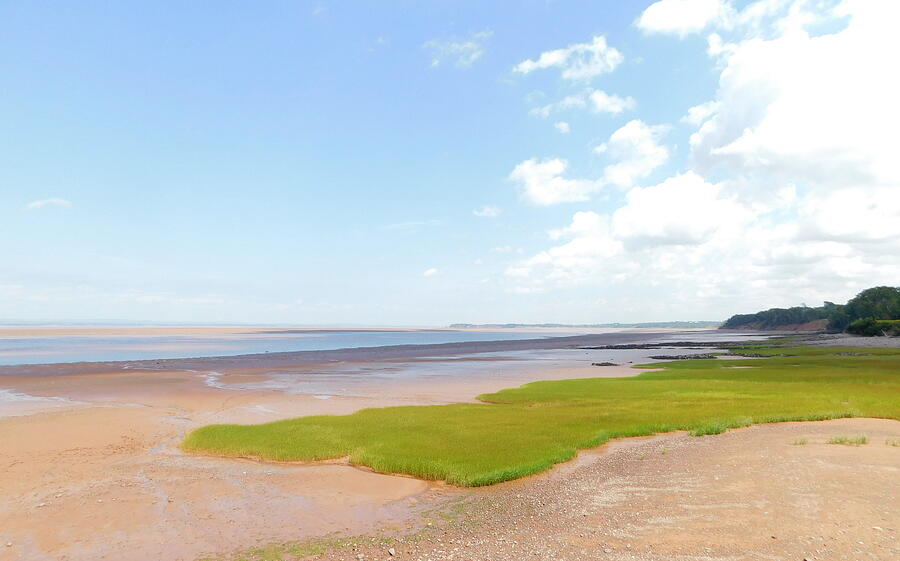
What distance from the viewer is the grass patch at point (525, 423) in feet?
72.0

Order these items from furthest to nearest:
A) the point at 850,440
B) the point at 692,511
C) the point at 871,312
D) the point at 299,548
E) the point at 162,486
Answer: the point at 871,312 → the point at 850,440 → the point at 162,486 → the point at 692,511 → the point at 299,548

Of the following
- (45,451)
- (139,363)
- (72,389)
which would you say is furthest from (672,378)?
(139,363)

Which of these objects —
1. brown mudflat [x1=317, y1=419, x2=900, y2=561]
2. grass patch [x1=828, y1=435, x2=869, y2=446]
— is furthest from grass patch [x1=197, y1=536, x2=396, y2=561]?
grass patch [x1=828, y1=435, x2=869, y2=446]

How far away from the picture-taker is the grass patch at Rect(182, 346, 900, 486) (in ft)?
72.0

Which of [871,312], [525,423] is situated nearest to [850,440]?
[525,423]

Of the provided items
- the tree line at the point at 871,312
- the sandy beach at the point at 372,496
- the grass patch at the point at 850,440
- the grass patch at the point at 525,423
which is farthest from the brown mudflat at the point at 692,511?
the tree line at the point at 871,312

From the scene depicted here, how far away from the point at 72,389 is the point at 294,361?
39.7m

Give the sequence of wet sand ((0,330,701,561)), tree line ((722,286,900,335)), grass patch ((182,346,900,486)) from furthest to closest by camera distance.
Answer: tree line ((722,286,900,335))
grass patch ((182,346,900,486))
wet sand ((0,330,701,561))

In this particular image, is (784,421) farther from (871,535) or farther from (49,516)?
(49,516)

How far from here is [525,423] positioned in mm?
29281

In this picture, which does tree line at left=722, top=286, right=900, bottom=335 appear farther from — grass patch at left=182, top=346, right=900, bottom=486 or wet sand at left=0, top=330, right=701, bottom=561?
wet sand at left=0, top=330, right=701, bottom=561

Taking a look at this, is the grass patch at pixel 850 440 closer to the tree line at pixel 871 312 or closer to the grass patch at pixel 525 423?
the grass patch at pixel 525 423

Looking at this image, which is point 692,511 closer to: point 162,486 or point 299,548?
point 299,548

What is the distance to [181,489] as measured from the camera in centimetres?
1948
